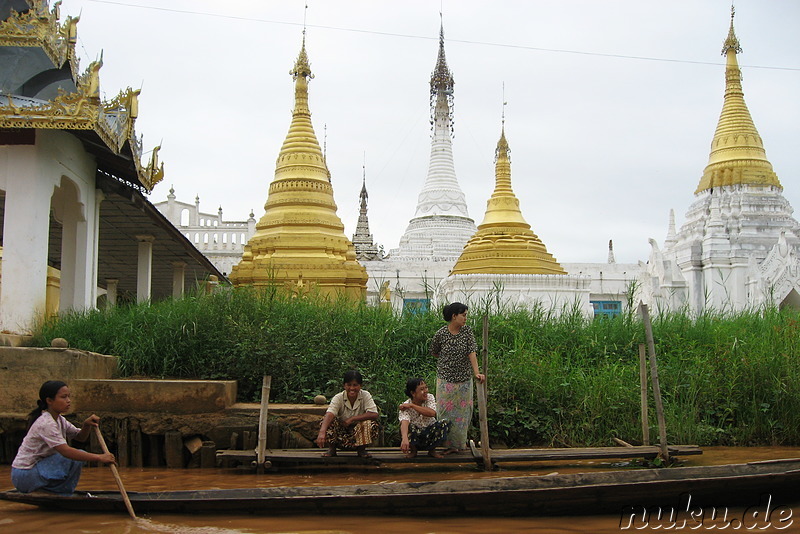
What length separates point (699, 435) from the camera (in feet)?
28.5

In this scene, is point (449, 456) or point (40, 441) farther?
point (449, 456)

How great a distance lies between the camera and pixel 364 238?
41750 millimetres

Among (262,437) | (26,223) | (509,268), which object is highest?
(509,268)

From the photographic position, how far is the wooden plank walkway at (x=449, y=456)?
695cm

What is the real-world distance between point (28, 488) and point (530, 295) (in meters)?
17.1

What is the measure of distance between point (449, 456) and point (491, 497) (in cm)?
187

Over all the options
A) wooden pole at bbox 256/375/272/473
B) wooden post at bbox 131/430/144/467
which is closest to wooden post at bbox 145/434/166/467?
wooden post at bbox 131/430/144/467

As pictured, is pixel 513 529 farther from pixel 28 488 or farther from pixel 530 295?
pixel 530 295

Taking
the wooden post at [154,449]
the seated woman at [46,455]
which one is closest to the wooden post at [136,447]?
the wooden post at [154,449]

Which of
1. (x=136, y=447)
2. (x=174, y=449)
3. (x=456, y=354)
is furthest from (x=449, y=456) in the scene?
(x=136, y=447)

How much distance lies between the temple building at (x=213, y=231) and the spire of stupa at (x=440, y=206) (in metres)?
6.75

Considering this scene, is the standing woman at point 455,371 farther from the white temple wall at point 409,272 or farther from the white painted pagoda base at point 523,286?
the white temple wall at point 409,272

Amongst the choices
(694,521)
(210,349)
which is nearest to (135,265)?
(210,349)

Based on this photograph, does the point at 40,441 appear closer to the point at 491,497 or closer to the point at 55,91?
the point at 491,497
